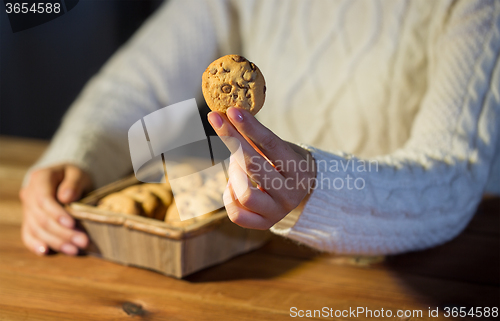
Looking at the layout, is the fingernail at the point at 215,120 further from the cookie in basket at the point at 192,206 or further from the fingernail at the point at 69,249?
the fingernail at the point at 69,249

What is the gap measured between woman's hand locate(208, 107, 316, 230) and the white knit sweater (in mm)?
81

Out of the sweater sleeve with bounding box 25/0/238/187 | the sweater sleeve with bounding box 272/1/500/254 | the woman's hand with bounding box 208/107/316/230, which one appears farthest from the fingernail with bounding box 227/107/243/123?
the sweater sleeve with bounding box 25/0/238/187

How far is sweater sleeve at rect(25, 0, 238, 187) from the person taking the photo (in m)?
0.66

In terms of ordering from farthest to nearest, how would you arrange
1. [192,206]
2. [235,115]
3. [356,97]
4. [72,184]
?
[356,97] < [72,184] < [192,206] < [235,115]

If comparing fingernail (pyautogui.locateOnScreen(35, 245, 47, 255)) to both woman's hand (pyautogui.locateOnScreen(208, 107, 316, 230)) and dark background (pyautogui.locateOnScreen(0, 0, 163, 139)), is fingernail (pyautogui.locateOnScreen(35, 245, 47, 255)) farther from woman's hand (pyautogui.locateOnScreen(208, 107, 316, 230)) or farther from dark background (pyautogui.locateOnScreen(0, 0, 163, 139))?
dark background (pyautogui.locateOnScreen(0, 0, 163, 139))

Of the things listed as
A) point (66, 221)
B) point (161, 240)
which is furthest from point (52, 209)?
point (161, 240)

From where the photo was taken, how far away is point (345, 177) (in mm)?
376

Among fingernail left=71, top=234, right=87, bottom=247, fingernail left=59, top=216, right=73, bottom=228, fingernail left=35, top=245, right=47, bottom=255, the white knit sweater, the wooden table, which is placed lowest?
the wooden table

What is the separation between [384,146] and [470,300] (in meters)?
0.30

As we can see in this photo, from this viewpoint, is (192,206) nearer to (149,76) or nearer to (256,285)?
(256,285)

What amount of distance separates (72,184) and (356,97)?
46cm

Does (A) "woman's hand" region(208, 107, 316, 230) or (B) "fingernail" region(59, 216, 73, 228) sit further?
(B) "fingernail" region(59, 216, 73, 228)

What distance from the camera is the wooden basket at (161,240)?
1.37 ft

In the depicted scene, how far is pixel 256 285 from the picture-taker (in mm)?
430
